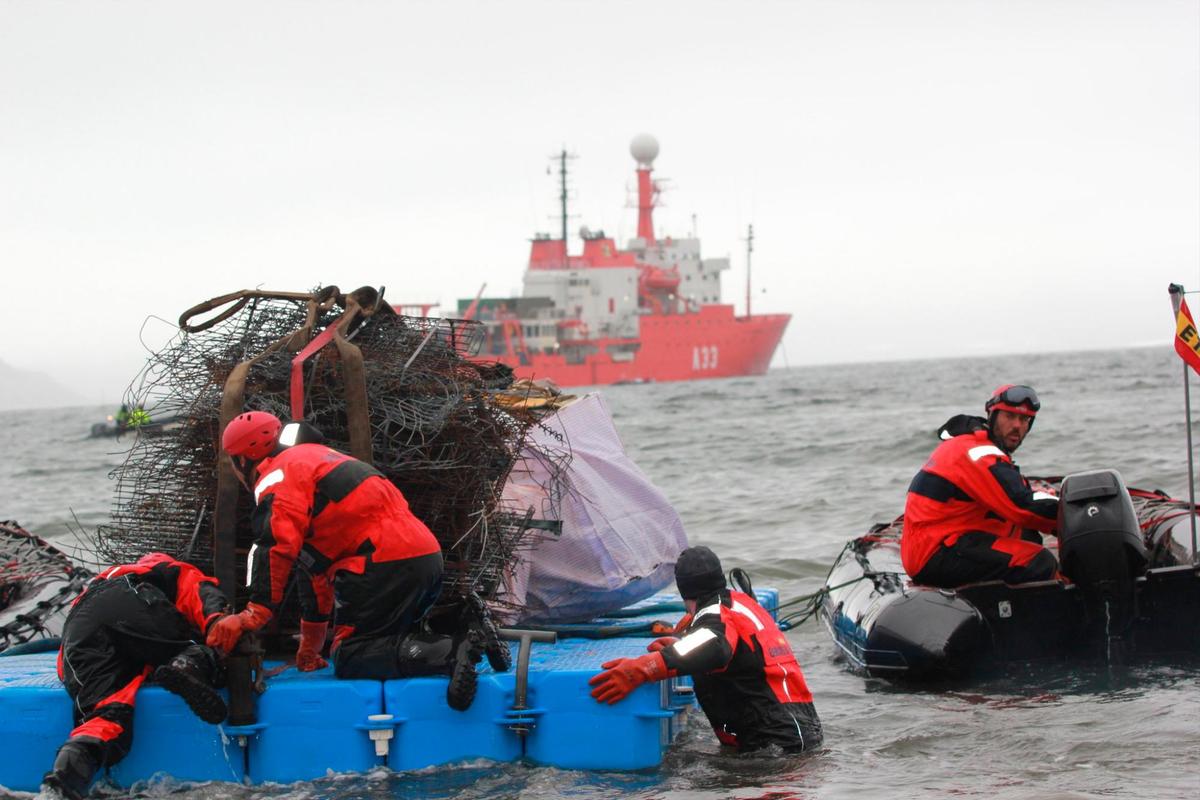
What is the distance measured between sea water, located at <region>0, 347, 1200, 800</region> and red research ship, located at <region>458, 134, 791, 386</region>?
46295 mm

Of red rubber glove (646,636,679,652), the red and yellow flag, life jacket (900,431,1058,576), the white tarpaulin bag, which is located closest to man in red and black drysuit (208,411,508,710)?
red rubber glove (646,636,679,652)

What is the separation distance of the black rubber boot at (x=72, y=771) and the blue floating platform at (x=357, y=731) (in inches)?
9.9

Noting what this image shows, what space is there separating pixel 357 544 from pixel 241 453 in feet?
2.03

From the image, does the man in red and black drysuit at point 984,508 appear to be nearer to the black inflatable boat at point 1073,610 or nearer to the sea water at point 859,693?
the black inflatable boat at point 1073,610

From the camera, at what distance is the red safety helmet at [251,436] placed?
5.50 meters

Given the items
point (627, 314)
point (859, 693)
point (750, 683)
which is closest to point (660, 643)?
point (750, 683)

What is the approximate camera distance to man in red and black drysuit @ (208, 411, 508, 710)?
535 cm

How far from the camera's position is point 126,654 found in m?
5.55

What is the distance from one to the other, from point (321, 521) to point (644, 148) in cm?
7788

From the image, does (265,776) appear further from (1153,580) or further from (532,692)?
(1153,580)

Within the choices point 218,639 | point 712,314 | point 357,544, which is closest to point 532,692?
point 357,544

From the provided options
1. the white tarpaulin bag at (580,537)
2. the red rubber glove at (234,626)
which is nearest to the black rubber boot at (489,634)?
the white tarpaulin bag at (580,537)

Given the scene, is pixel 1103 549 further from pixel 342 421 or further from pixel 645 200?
pixel 645 200

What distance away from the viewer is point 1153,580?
704 cm
